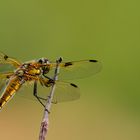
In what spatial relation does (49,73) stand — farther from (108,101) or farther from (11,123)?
(108,101)

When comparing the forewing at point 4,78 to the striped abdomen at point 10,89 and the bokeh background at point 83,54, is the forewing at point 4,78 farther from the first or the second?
the bokeh background at point 83,54

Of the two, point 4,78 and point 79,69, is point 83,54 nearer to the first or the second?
point 79,69

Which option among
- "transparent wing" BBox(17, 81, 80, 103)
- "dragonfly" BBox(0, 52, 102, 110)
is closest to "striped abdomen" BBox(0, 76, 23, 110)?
"dragonfly" BBox(0, 52, 102, 110)

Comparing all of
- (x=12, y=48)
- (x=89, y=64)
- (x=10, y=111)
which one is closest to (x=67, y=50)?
(x=12, y=48)

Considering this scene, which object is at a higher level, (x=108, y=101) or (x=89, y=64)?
(x=108, y=101)

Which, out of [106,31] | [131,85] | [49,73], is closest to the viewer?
[49,73]

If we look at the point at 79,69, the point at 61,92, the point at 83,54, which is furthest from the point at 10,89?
the point at 83,54

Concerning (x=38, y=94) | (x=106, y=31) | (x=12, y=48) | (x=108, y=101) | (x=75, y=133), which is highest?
(x=106, y=31)
